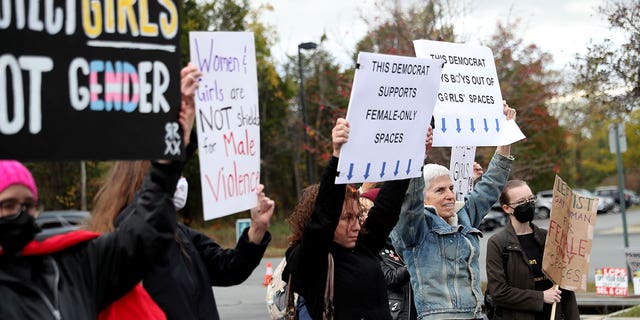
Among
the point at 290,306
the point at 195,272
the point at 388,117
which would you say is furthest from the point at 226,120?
the point at 290,306

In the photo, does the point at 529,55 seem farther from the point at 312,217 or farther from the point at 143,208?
the point at 143,208

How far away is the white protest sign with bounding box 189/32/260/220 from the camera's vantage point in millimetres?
3809

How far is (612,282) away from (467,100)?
7894mm

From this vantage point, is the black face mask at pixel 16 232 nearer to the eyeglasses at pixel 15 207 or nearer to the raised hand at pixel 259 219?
the eyeglasses at pixel 15 207

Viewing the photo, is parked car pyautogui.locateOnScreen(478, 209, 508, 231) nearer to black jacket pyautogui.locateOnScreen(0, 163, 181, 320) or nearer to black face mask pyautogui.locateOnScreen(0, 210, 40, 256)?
black jacket pyautogui.locateOnScreen(0, 163, 181, 320)

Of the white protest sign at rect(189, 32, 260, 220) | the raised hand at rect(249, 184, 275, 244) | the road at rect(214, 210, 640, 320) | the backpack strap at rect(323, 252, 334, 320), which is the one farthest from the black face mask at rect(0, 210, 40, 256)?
the road at rect(214, 210, 640, 320)

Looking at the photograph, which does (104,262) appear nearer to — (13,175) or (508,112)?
(13,175)

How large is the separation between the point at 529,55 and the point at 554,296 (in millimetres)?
14340

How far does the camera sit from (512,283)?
642cm

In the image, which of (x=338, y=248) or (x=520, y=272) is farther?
(x=520, y=272)

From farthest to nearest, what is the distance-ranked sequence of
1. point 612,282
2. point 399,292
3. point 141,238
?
point 612,282, point 399,292, point 141,238

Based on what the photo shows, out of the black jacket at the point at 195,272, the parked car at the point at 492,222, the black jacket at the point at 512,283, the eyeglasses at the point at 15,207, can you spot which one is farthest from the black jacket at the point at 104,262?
the parked car at the point at 492,222

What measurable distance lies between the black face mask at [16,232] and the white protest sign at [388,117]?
5.96 feet

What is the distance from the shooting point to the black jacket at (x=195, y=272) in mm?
3797
